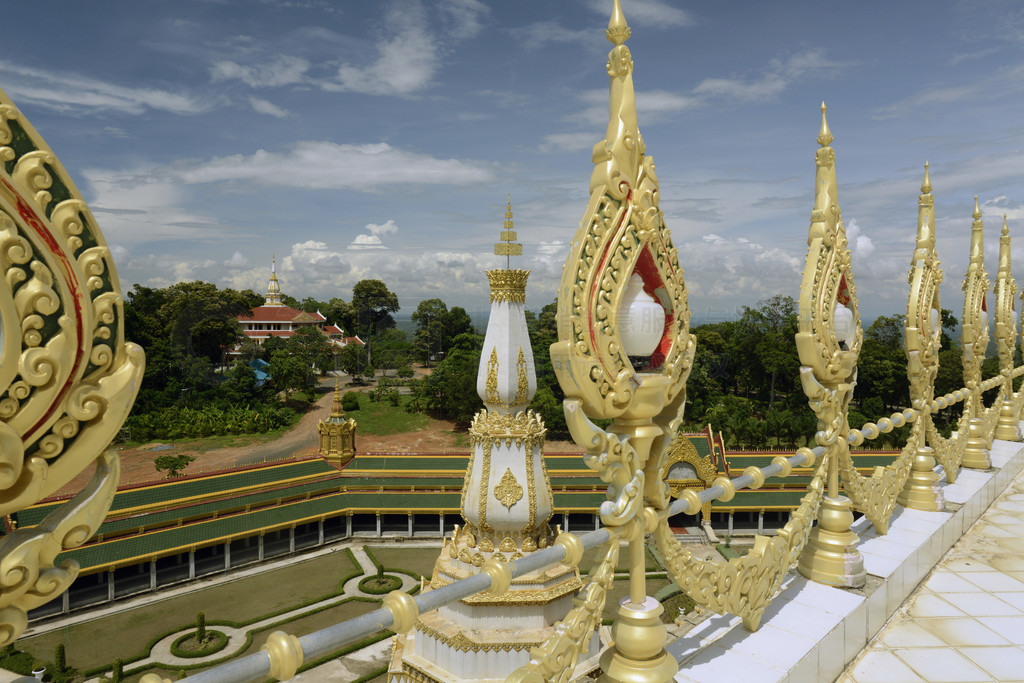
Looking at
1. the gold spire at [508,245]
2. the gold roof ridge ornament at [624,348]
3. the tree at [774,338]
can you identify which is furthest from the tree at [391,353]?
the gold roof ridge ornament at [624,348]

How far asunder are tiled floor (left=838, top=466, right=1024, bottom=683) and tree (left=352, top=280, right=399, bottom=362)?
4724cm

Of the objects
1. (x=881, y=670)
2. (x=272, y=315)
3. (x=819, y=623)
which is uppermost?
(x=272, y=315)

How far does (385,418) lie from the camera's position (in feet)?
106

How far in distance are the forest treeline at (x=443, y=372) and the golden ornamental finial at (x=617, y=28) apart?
2017 cm

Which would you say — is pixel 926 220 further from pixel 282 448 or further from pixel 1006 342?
pixel 282 448

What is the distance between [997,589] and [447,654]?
19.1ft

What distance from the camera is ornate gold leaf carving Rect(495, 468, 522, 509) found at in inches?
314

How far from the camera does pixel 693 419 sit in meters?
28.0

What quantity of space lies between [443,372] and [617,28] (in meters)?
31.5

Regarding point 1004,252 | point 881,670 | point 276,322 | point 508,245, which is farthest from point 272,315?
point 881,670

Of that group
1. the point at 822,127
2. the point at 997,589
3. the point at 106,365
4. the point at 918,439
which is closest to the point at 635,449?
the point at 106,365

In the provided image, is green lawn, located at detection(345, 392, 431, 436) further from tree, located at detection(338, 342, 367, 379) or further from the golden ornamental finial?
the golden ornamental finial

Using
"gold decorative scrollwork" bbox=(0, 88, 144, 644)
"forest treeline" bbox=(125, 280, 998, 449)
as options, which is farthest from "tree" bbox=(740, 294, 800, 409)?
"gold decorative scrollwork" bbox=(0, 88, 144, 644)

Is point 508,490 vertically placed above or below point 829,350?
below
